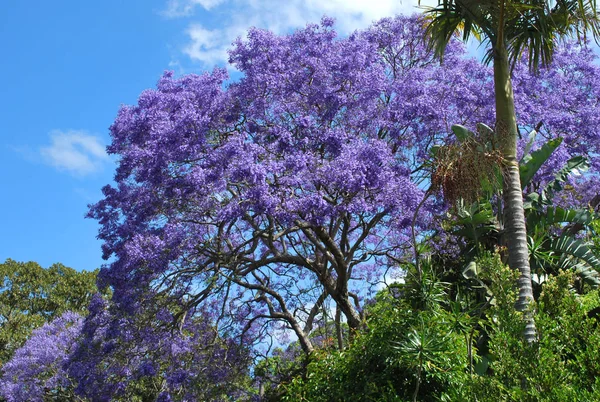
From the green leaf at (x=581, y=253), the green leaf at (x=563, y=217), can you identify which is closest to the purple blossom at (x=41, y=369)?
the green leaf at (x=563, y=217)

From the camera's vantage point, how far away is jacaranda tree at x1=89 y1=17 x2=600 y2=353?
36.8 ft

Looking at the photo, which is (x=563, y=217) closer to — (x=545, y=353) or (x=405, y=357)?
(x=405, y=357)

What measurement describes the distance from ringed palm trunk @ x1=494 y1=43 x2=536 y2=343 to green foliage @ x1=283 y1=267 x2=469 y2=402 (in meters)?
0.91

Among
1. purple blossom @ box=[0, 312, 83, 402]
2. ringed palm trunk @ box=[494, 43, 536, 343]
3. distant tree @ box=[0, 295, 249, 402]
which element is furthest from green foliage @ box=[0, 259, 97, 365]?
ringed palm trunk @ box=[494, 43, 536, 343]

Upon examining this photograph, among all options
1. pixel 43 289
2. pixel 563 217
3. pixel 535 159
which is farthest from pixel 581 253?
pixel 43 289

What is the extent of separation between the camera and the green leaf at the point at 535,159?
10.7 metres

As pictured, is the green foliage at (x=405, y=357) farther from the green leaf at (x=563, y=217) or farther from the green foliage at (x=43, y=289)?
the green foliage at (x=43, y=289)

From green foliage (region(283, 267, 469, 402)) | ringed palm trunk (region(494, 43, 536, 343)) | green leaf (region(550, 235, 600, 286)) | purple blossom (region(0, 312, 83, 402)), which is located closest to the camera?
green foliage (region(283, 267, 469, 402))

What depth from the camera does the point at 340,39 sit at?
13.5m

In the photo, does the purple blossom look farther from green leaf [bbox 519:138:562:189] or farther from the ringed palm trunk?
the ringed palm trunk

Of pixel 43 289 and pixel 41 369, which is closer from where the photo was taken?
pixel 41 369

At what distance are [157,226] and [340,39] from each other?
5095 millimetres

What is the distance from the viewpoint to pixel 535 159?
10828 mm

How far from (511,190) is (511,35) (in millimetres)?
3330
